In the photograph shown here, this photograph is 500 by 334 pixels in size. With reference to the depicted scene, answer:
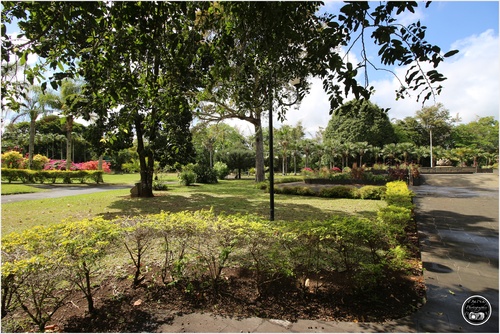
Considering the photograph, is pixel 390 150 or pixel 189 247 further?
pixel 390 150

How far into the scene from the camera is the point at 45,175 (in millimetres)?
20359

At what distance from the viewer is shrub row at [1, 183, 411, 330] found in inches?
104

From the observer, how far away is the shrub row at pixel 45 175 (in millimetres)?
19237

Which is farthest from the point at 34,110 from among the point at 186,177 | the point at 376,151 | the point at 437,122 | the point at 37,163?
the point at 437,122

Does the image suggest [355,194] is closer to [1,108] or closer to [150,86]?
[150,86]

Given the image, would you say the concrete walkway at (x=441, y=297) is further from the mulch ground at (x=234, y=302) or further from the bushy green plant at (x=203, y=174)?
the bushy green plant at (x=203, y=174)

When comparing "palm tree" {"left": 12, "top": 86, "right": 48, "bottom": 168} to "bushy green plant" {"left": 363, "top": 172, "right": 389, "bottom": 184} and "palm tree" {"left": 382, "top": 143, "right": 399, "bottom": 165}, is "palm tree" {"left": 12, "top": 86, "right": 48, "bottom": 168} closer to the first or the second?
"bushy green plant" {"left": 363, "top": 172, "right": 389, "bottom": 184}

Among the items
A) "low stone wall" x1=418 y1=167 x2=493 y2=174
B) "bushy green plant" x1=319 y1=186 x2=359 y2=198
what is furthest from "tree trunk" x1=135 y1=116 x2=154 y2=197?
"low stone wall" x1=418 y1=167 x2=493 y2=174

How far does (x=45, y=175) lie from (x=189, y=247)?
22.0 metres

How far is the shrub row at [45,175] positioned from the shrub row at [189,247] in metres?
20.8

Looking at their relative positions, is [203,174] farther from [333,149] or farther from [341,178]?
[333,149]

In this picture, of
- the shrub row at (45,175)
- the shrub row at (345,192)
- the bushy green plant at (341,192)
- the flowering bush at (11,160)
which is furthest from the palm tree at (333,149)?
the flowering bush at (11,160)

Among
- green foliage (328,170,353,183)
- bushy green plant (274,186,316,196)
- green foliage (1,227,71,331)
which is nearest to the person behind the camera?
green foliage (1,227,71,331)

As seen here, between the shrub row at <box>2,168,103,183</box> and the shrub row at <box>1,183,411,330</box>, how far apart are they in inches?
819
